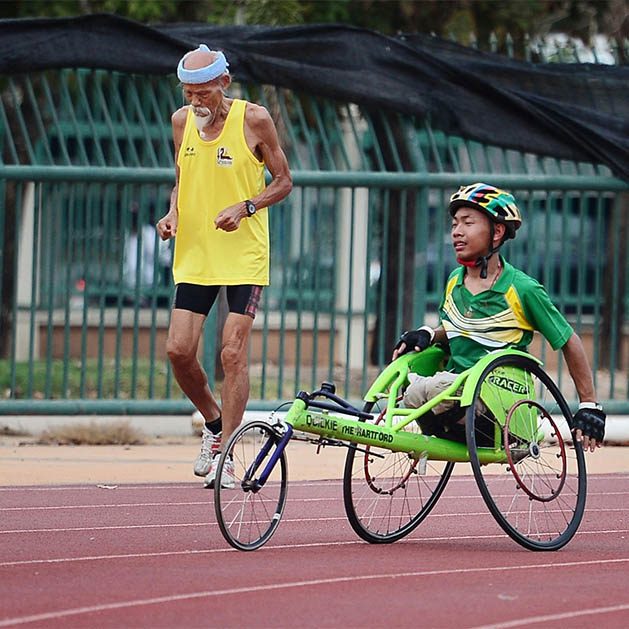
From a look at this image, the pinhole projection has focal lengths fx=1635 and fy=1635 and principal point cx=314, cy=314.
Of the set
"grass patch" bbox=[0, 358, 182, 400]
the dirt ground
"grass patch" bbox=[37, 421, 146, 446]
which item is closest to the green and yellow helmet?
the dirt ground

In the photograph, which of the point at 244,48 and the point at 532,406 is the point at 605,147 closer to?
the point at 244,48

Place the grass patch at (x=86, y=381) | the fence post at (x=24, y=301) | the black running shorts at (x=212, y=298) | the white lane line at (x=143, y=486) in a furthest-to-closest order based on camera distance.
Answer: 1. the grass patch at (x=86, y=381)
2. the fence post at (x=24, y=301)
3. the white lane line at (x=143, y=486)
4. the black running shorts at (x=212, y=298)

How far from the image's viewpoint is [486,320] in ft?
23.2

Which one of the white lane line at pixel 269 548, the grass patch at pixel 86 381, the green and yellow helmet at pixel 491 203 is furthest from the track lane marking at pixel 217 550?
the grass patch at pixel 86 381

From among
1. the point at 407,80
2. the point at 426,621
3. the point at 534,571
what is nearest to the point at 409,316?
the point at 407,80

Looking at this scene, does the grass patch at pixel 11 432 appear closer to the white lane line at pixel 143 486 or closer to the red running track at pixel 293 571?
the white lane line at pixel 143 486

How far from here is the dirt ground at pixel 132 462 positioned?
949 cm

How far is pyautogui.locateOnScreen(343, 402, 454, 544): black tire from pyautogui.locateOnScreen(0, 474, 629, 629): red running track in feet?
0.32

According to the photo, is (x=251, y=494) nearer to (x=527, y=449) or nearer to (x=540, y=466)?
(x=527, y=449)

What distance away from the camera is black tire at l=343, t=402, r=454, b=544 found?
23.0ft

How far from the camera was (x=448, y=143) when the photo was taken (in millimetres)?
11844

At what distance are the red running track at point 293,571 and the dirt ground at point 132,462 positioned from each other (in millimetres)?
907

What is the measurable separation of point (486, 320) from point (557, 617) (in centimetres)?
182

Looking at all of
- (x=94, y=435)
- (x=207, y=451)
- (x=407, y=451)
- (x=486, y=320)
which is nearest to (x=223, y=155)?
(x=207, y=451)
